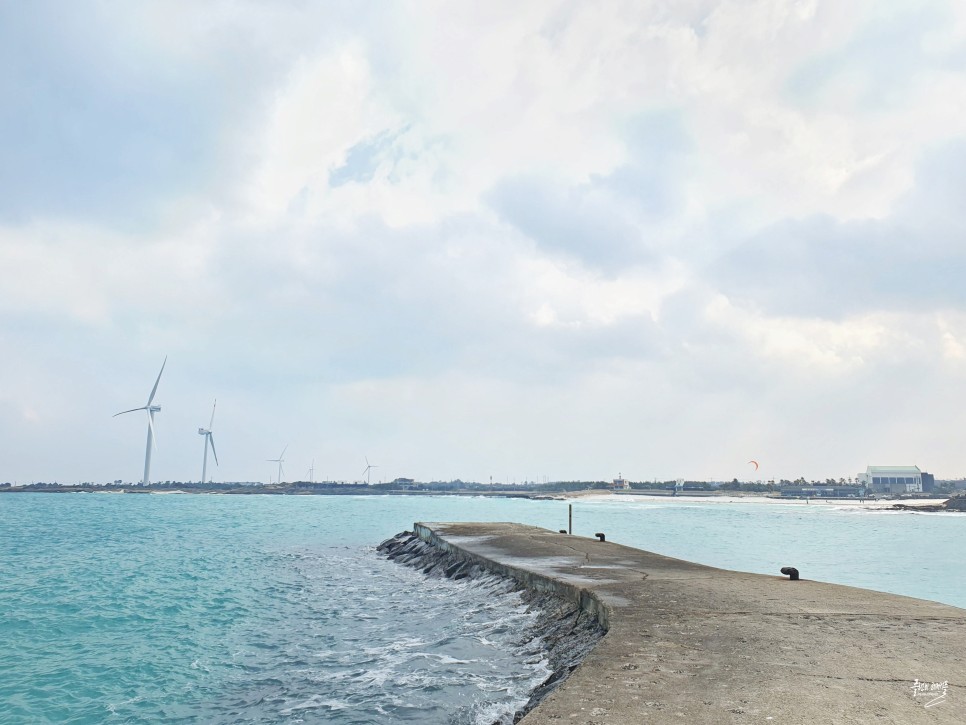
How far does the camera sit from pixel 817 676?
7.39 meters

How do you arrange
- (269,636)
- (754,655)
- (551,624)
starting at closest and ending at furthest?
(754,655) → (551,624) → (269,636)

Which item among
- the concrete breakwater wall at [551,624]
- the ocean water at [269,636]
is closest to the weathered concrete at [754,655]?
the concrete breakwater wall at [551,624]

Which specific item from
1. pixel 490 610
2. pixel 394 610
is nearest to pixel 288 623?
pixel 394 610

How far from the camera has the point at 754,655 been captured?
8.44 m

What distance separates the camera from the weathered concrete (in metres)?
6.33

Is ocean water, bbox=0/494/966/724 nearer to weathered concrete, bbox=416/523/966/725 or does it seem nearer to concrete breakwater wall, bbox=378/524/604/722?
concrete breakwater wall, bbox=378/524/604/722

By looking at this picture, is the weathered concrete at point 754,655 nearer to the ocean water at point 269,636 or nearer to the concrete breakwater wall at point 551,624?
the concrete breakwater wall at point 551,624

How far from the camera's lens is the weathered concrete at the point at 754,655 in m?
6.33

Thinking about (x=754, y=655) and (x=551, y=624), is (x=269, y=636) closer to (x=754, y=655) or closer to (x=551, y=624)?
(x=551, y=624)

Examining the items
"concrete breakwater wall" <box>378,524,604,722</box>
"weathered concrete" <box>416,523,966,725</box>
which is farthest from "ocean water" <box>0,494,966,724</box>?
"weathered concrete" <box>416,523,966,725</box>

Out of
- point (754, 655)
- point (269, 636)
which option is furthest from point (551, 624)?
point (269, 636)

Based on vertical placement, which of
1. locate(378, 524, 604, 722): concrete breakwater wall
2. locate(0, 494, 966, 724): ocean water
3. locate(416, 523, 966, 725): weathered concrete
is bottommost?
locate(0, 494, 966, 724): ocean water

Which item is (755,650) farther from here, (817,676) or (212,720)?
(212,720)

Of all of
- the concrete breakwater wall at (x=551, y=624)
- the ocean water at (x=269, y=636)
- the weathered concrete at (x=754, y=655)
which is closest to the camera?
the weathered concrete at (x=754, y=655)
